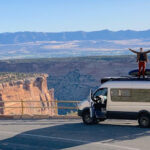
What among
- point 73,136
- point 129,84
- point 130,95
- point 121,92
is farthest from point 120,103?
point 73,136

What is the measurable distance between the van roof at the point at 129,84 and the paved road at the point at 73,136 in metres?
1.96

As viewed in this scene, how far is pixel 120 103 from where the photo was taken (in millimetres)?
19750

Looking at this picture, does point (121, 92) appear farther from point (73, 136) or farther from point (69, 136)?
point (69, 136)

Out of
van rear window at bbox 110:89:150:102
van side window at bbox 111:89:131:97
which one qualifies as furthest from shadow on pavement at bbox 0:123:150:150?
van side window at bbox 111:89:131:97

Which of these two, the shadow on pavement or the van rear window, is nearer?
the shadow on pavement

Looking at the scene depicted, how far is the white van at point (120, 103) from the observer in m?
19.0

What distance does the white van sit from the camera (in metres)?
19.0

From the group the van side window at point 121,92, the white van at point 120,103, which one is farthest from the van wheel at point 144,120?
the van side window at point 121,92

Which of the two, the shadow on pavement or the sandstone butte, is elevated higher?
the shadow on pavement

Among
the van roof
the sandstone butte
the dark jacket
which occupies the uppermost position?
the dark jacket

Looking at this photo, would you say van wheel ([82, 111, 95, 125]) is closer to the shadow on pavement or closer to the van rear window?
the shadow on pavement

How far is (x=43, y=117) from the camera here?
24.7 metres

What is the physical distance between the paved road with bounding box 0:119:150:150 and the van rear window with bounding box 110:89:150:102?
1.35 meters

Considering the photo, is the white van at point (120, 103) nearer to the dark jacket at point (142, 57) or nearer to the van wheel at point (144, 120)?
the van wheel at point (144, 120)
